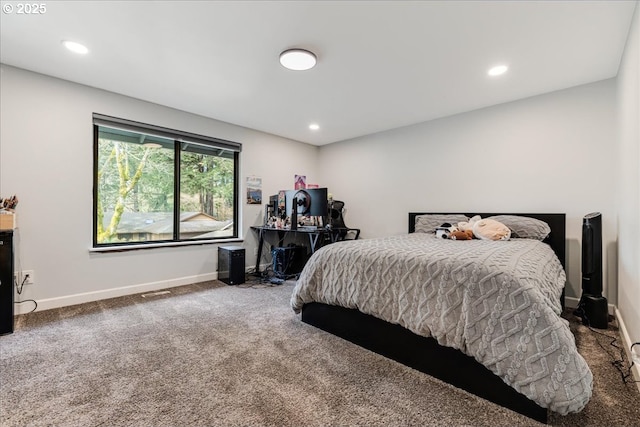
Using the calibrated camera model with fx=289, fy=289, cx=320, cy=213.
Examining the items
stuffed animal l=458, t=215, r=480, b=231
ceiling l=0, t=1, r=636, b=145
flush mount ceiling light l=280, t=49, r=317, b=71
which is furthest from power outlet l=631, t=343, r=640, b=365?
flush mount ceiling light l=280, t=49, r=317, b=71

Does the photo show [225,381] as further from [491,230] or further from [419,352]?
[491,230]

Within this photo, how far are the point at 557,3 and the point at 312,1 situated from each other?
1.51 m

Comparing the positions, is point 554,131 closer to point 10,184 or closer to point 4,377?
point 4,377

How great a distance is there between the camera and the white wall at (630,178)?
173 centimetres

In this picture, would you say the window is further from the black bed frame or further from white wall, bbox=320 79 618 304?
the black bed frame

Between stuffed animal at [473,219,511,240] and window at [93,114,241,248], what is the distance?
3.22 m

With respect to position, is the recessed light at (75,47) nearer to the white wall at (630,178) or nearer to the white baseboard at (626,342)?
the white wall at (630,178)

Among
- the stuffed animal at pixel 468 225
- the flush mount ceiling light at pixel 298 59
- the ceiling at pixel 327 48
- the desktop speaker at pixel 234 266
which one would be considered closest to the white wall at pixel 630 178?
the ceiling at pixel 327 48

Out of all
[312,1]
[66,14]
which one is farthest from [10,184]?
[312,1]

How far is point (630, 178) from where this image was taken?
1919 mm

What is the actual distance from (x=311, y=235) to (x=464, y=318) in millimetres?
2608

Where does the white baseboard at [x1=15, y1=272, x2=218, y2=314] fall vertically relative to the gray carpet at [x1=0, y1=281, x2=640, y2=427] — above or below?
above

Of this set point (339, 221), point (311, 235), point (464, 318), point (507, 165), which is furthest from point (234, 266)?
point (507, 165)

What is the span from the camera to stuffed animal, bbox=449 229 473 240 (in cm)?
287
